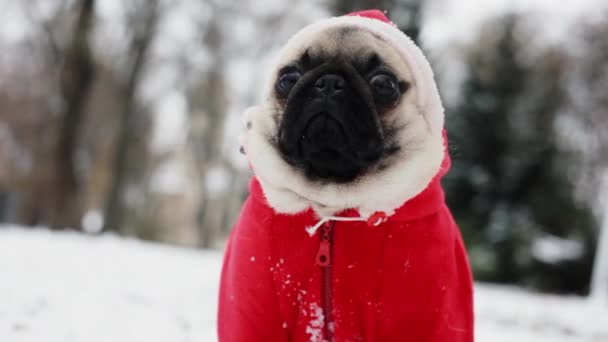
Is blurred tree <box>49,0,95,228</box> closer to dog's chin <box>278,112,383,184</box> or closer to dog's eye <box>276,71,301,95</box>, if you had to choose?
dog's eye <box>276,71,301,95</box>

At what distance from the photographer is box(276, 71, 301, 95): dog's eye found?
2801mm

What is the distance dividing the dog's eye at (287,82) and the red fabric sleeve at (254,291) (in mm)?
565

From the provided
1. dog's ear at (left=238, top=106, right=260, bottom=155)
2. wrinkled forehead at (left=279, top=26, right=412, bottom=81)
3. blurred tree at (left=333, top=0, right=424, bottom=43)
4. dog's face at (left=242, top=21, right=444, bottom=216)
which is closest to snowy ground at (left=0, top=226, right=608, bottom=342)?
dog's ear at (left=238, top=106, right=260, bottom=155)

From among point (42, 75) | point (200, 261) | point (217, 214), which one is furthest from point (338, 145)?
point (217, 214)

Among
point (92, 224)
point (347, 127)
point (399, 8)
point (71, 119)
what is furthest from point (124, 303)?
point (92, 224)

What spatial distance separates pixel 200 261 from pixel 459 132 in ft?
30.9

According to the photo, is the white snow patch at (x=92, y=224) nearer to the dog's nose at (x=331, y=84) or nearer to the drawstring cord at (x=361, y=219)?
the drawstring cord at (x=361, y=219)

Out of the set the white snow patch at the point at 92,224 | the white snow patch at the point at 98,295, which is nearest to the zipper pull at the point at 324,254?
the white snow patch at the point at 98,295

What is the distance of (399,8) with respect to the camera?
1231 cm

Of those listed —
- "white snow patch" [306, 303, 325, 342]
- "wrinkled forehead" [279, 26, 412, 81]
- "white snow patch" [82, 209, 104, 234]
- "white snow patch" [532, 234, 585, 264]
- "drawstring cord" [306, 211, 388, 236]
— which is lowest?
"white snow patch" [82, 209, 104, 234]

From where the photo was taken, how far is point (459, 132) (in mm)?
16000

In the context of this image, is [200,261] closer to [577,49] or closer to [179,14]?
[179,14]

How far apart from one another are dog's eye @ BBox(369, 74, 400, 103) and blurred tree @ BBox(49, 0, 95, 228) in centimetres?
1355

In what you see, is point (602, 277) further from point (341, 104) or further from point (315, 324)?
point (341, 104)
